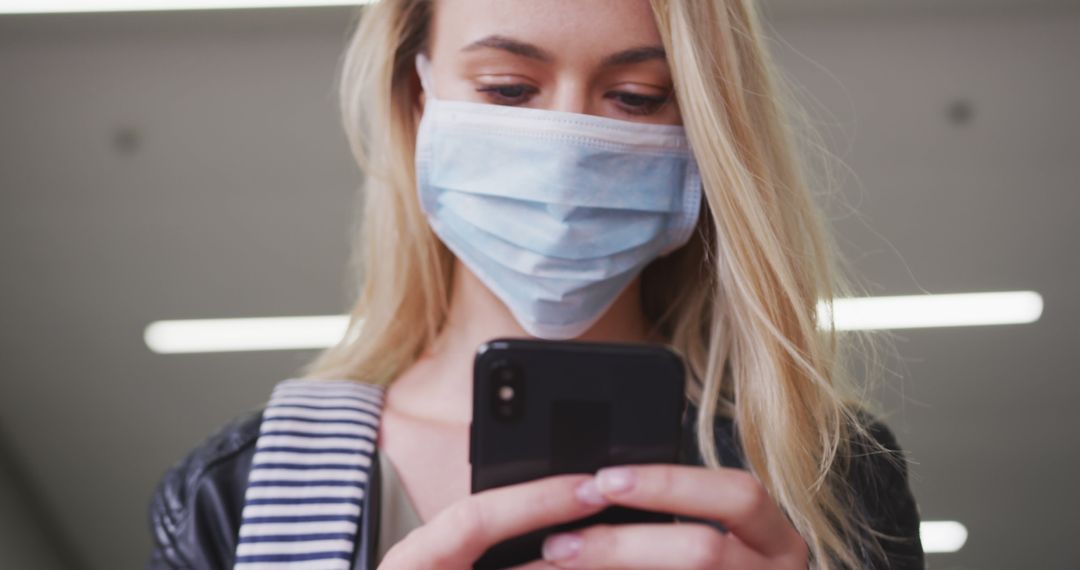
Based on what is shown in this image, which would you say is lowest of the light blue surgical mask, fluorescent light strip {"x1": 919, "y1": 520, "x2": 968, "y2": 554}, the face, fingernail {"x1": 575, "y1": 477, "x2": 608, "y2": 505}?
fluorescent light strip {"x1": 919, "y1": 520, "x2": 968, "y2": 554}

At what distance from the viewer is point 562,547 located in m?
0.94

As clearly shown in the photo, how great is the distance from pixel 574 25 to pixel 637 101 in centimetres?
15

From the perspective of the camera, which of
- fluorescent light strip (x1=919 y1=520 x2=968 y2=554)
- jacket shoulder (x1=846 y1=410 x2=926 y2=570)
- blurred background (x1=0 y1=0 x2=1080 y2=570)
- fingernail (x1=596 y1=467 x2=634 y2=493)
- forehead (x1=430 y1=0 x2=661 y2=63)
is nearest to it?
fingernail (x1=596 y1=467 x2=634 y2=493)

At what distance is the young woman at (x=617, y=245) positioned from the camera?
133 cm

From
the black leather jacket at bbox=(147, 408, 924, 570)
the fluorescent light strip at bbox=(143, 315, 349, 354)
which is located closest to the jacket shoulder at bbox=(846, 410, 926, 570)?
the black leather jacket at bbox=(147, 408, 924, 570)

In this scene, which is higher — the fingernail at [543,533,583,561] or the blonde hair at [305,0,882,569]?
the blonde hair at [305,0,882,569]

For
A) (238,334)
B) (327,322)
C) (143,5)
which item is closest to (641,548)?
(143,5)

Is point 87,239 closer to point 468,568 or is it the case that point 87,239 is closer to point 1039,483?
point 468,568

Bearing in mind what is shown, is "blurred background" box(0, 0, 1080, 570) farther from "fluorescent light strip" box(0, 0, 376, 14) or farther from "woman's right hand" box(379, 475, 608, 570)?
"woman's right hand" box(379, 475, 608, 570)

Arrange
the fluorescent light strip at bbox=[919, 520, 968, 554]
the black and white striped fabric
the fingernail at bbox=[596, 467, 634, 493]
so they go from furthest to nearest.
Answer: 1. the fluorescent light strip at bbox=[919, 520, 968, 554]
2. the black and white striped fabric
3. the fingernail at bbox=[596, 467, 634, 493]

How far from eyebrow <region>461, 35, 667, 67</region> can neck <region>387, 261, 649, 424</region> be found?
1.18ft

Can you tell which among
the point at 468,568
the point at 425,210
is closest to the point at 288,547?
the point at 468,568

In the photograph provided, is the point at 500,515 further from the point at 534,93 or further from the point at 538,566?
the point at 534,93

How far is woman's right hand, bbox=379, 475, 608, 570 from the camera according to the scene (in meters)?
0.91
